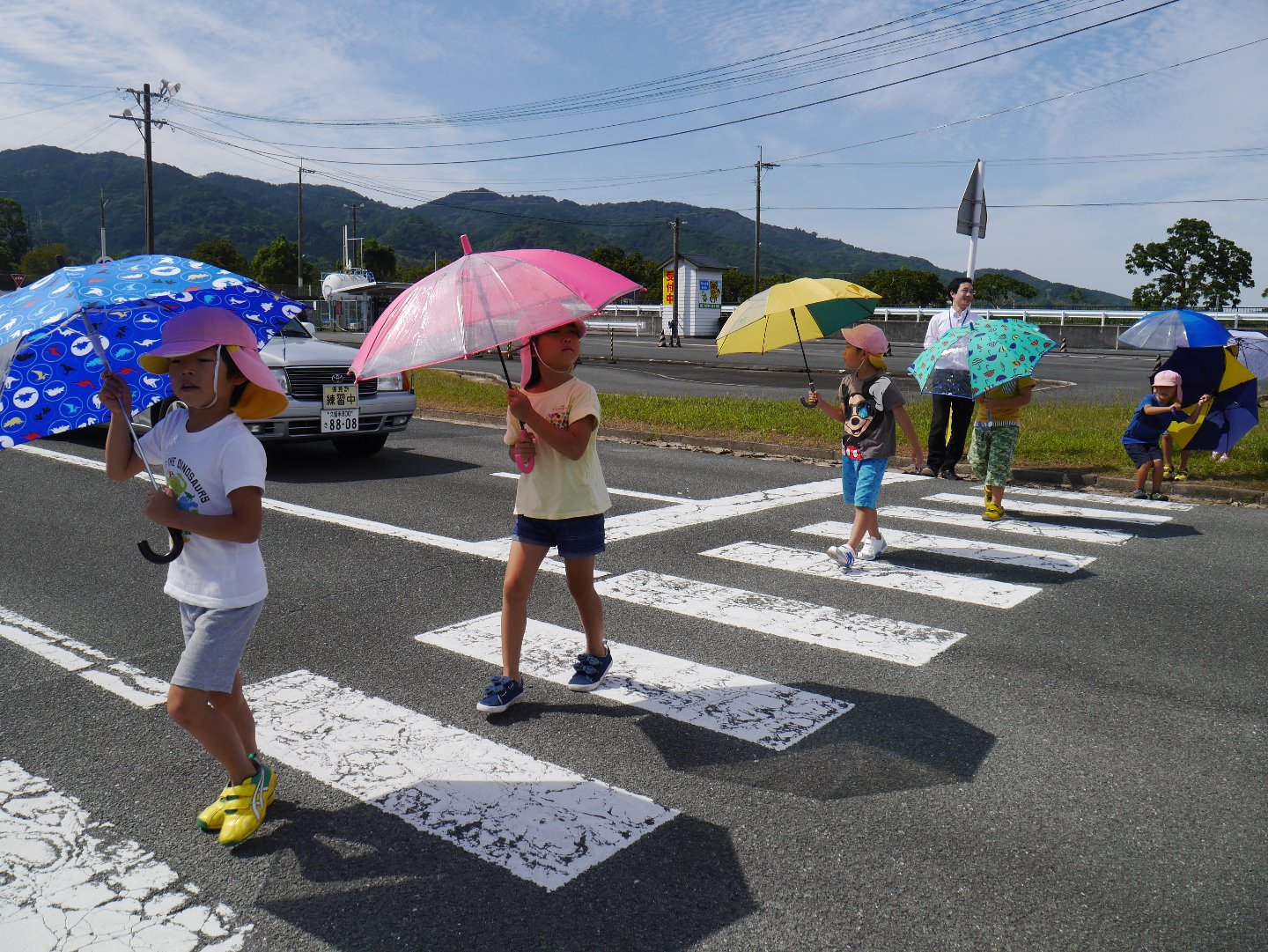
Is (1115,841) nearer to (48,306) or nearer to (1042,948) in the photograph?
(1042,948)

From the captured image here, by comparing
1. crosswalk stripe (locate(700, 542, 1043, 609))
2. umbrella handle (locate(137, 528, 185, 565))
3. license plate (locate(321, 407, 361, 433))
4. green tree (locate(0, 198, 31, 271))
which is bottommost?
crosswalk stripe (locate(700, 542, 1043, 609))

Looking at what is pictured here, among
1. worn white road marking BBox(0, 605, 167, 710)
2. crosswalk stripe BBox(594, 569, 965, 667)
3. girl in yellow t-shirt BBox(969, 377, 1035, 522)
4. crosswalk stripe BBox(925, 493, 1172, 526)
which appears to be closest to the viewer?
worn white road marking BBox(0, 605, 167, 710)

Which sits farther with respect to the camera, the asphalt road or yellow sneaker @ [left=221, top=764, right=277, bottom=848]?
yellow sneaker @ [left=221, top=764, right=277, bottom=848]

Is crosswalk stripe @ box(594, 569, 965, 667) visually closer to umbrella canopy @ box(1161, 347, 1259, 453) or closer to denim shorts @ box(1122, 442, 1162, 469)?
denim shorts @ box(1122, 442, 1162, 469)

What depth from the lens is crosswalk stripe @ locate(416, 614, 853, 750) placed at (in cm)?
397

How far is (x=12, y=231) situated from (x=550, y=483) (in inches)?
5648

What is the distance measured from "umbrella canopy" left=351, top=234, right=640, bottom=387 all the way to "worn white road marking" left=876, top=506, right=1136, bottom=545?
203 inches

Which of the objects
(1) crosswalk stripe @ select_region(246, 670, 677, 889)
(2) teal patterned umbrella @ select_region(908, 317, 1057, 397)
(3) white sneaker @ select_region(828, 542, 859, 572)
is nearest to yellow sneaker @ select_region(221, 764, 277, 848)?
(1) crosswalk stripe @ select_region(246, 670, 677, 889)

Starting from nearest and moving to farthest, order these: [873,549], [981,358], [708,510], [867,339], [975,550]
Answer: [867,339], [873,549], [975,550], [981,358], [708,510]

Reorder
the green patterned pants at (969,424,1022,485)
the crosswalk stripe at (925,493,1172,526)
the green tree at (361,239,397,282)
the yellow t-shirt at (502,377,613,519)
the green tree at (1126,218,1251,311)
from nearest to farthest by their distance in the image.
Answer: the yellow t-shirt at (502,377,613,519) → the green patterned pants at (969,424,1022,485) → the crosswalk stripe at (925,493,1172,526) → the green tree at (1126,218,1251,311) → the green tree at (361,239,397,282)

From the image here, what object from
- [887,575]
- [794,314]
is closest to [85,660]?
[794,314]

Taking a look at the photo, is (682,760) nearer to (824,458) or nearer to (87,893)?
(87,893)

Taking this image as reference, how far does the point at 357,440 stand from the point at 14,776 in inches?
317

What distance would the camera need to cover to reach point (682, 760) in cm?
364
